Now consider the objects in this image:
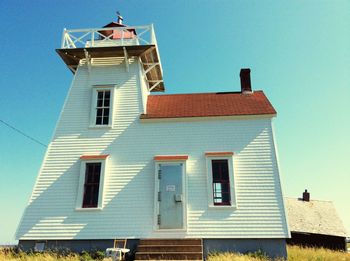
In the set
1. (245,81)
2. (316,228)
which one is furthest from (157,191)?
(316,228)

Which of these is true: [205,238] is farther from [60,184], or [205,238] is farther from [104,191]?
[60,184]

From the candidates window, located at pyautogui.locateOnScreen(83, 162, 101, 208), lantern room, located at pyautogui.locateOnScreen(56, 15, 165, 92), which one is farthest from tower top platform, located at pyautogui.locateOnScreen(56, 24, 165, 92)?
window, located at pyautogui.locateOnScreen(83, 162, 101, 208)

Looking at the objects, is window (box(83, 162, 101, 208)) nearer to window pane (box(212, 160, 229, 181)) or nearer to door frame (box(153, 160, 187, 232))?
door frame (box(153, 160, 187, 232))

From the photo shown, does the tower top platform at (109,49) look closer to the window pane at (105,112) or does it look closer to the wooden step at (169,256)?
the window pane at (105,112)

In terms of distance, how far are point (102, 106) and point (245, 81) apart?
23.5 feet

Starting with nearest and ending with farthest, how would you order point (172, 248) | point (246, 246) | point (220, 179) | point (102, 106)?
point (172, 248)
point (246, 246)
point (220, 179)
point (102, 106)

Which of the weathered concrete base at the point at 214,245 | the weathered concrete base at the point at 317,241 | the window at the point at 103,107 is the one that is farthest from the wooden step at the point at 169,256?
the weathered concrete base at the point at 317,241

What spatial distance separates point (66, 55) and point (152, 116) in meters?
4.99

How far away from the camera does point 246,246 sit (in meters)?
9.88

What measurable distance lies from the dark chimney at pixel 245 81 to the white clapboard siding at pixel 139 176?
3.11 metres

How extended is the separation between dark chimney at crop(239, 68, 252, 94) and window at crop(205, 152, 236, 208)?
452cm

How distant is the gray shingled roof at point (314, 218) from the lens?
24.2 meters

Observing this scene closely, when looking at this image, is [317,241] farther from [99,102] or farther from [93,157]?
[99,102]

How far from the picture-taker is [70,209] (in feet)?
35.0
